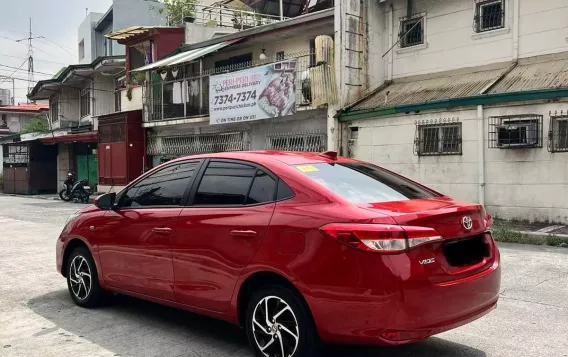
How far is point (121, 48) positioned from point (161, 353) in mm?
36201

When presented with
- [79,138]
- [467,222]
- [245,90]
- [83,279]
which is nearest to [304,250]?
[467,222]

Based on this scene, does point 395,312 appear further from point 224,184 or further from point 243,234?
point 224,184

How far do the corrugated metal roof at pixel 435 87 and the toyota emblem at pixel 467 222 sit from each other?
345 inches

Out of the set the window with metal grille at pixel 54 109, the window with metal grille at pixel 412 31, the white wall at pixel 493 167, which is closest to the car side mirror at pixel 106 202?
the white wall at pixel 493 167

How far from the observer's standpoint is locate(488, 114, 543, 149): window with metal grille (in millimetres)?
10781

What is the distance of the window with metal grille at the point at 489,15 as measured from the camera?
1275 centimetres

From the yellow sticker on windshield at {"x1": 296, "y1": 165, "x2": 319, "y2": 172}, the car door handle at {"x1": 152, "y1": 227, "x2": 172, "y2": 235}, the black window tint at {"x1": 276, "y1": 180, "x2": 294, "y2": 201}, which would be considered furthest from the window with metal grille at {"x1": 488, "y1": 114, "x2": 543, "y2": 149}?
the car door handle at {"x1": 152, "y1": 227, "x2": 172, "y2": 235}

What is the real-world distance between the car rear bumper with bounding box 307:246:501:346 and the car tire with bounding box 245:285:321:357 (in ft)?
0.33

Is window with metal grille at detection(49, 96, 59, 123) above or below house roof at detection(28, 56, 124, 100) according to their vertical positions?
below

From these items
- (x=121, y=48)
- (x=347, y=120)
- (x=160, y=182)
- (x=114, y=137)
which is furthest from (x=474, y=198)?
(x=121, y=48)

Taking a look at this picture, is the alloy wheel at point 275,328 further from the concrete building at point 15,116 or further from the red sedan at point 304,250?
the concrete building at point 15,116

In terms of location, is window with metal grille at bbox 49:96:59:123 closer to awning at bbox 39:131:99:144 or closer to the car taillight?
awning at bbox 39:131:99:144

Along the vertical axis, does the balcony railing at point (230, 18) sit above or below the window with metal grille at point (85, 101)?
above

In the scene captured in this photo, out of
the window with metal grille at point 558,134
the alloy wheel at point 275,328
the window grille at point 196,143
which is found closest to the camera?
the alloy wheel at point 275,328
